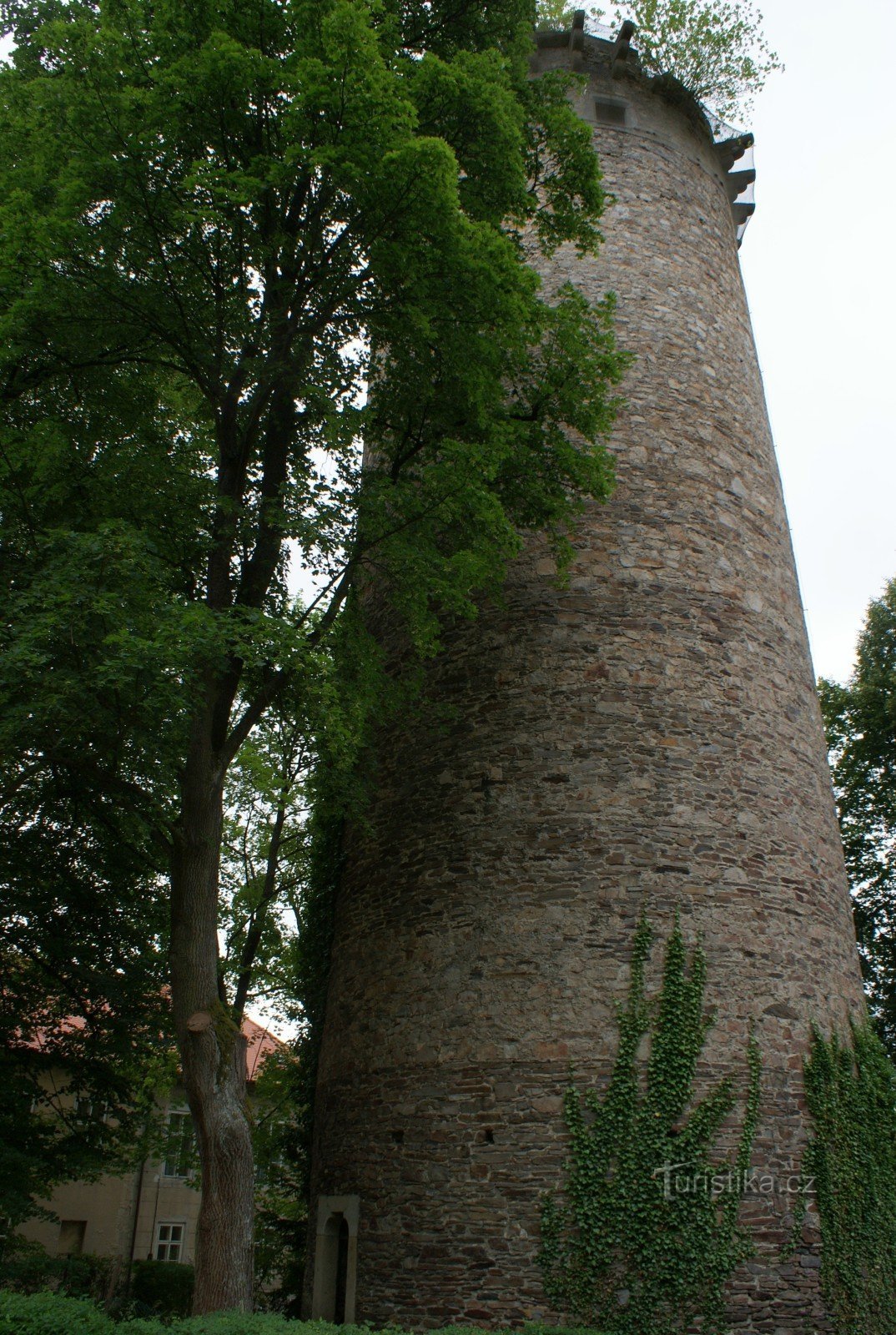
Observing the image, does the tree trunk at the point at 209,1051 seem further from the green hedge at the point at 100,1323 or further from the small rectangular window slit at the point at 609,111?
the small rectangular window slit at the point at 609,111

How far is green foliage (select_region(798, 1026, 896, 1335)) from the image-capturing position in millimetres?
8680

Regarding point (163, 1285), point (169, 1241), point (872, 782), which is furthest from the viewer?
point (169, 1241)

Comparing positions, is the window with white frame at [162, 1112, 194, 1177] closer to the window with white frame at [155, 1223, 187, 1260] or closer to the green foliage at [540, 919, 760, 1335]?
the window with white frame at [155, 1223, 187, 1260]

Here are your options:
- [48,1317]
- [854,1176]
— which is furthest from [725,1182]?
[48,1317]

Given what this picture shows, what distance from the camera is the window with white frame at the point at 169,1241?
986 inches

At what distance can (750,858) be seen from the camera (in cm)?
984

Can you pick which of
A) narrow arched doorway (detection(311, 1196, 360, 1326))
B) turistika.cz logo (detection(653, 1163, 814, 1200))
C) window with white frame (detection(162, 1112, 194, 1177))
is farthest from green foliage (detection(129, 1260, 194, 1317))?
turistika.cz logo (detection(653, 1163, 814, 1200))

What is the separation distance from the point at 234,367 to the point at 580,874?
529 cm

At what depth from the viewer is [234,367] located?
29.4 feet

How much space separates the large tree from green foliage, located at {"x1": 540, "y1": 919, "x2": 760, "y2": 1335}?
2.65 m

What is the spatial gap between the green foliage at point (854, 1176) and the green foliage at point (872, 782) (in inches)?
326

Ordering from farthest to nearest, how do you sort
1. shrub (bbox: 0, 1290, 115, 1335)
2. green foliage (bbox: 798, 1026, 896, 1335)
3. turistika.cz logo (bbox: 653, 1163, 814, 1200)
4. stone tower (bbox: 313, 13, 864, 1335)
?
1. stone tower (bbox: 313, 13, 864, 1335)
2. green foliage (bbox: 798, 1026, 896, 1335)
3. turistika.cz logo (bbox: 653, 1163, 814, 1200)
4. shrub (bbox: 0, 1290, 115, 1335)

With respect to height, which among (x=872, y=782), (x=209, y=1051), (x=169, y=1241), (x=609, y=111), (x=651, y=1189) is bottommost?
(x=169, y=1241)

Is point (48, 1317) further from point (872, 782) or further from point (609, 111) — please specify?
point (872, 782)
